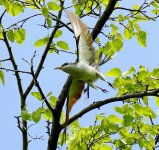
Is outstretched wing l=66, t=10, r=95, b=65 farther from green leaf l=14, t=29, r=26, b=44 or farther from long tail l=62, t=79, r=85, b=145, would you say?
green leaf l=14, t=29, r=26, b=44

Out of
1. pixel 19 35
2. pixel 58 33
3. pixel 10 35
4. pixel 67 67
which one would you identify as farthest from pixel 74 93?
pixel 58 33

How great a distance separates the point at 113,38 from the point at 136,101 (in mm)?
1543

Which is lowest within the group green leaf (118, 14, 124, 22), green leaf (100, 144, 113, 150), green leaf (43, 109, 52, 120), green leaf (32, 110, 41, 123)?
green leaf (32, 110, 41, 123)

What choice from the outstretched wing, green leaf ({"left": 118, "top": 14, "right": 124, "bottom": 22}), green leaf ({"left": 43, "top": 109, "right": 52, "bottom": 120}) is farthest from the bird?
green leaf ({"left": 118, "top": 14, "right": 124, "bottom": 22})

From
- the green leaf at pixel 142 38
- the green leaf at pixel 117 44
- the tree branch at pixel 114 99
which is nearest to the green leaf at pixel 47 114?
the tree branch at pixel 114 99

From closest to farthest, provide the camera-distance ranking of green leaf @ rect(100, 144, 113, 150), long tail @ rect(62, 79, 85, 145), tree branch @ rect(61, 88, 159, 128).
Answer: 1. tree branch @ rect(61, 88, 159, 128)
2. long tail @ rect(62, 79, 85, 145)
3. green leaf @ rect(100, 144, 113, 150)

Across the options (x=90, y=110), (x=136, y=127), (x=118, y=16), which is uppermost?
(x=118, y=16)

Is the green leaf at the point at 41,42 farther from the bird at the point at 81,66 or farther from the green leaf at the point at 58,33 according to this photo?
the bird at the point at 81,66

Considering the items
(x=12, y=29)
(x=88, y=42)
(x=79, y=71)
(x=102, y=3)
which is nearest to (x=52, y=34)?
(x=12, y=29)

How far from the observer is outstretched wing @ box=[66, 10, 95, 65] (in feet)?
16.4

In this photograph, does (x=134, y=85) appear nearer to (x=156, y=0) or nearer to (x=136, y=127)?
(x=136, y=127)

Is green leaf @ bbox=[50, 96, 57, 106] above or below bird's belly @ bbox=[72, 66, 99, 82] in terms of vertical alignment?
above

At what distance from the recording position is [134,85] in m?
5.78

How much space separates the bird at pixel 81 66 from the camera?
4.71 meters
